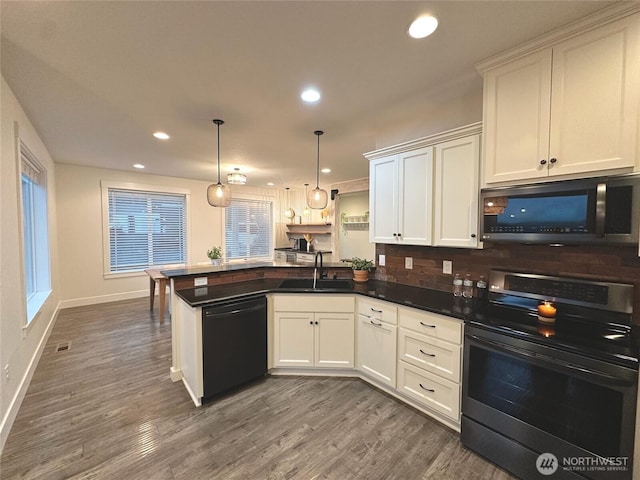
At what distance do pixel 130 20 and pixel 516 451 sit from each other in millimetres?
3323

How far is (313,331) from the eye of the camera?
262cm

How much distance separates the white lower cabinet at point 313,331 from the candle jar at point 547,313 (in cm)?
141

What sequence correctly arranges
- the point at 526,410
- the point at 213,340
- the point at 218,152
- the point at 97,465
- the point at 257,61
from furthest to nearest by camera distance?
the point at 218,152 < the point at 213,340 < the point at 257,61 < the point at 97,465 < the point at 526,410

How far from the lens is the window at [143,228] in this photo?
529 centimetres

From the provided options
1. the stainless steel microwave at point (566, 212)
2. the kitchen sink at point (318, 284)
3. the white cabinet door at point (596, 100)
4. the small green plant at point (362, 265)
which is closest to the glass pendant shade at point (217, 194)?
the kitchen sink at point (318, 284)

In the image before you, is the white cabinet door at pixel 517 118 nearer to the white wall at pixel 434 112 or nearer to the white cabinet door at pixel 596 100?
the white cabinet door at pixel 596 100

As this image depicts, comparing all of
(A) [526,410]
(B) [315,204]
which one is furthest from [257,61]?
(A) [526,410]

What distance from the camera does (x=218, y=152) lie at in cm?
386

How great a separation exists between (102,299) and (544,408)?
6621 mm

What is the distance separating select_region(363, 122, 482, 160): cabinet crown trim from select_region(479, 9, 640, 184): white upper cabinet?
0.15m

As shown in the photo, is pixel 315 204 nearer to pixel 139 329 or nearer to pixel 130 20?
pixel 130 20

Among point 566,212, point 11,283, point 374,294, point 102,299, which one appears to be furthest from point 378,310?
Result: point 102,299

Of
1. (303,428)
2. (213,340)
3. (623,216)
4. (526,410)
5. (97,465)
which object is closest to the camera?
(623,216)

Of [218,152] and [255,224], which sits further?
[255,224]
